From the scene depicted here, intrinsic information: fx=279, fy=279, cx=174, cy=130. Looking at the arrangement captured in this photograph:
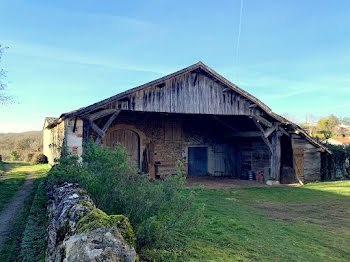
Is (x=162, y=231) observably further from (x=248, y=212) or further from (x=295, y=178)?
(x=295, y=178)

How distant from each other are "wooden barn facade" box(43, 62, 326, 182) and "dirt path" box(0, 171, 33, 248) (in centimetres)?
213

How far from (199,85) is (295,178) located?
742 centimetres

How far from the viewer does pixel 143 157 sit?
15516 millimetres

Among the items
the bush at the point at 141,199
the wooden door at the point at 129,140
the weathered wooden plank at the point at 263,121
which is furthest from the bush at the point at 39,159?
the bush at the point at 141,199

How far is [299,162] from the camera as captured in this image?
15.3 metres

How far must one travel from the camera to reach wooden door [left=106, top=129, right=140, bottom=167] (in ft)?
48.7

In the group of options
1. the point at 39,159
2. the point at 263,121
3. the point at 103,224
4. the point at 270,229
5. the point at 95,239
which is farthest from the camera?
the point at 39,159

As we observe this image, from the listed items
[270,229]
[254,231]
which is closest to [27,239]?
[254,231]

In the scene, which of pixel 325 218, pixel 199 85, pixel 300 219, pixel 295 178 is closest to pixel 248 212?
pixel 300 219

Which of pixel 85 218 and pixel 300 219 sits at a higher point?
pixel 85 218

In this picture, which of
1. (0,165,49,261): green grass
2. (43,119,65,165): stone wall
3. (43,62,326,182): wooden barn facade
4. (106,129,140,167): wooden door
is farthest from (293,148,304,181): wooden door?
(0,165,49,261): green grass

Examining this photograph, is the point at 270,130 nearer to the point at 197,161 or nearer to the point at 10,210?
the point at 197,161

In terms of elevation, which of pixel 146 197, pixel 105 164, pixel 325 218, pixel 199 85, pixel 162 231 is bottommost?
pixel 325 218

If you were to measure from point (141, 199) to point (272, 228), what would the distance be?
3911mm
